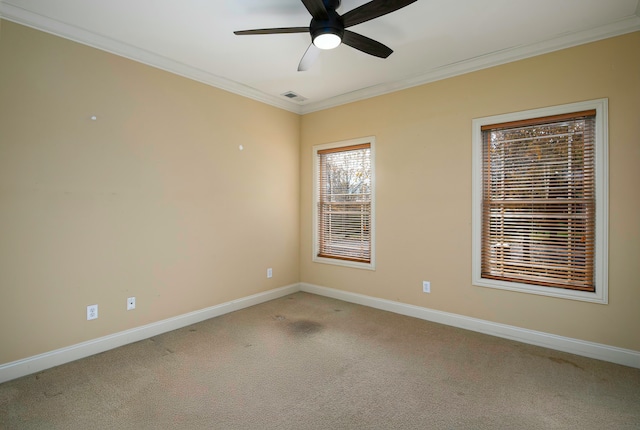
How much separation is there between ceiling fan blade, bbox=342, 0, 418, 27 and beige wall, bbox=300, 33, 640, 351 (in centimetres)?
182

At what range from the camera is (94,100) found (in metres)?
2.95

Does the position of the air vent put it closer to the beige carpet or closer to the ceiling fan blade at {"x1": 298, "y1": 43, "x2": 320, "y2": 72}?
the ceiling fan blade at {"x1": 298, "y1": 43, "x2": 320, "y2": 72}

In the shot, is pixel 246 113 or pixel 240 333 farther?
pixel 246 113

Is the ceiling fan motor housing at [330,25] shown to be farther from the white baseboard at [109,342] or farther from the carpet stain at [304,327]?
the white baseboard at [109,342]

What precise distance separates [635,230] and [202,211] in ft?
13.4

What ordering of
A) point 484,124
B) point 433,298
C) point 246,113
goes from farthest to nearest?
point 246,113 < point 433,298 < point 484,124

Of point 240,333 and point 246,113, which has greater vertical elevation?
point 246,113

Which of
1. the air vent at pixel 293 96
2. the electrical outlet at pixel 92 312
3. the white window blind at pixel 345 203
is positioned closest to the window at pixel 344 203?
the white window blind at pixel 345 203

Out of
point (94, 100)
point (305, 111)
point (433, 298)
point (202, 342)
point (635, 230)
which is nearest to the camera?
point (635, 230)

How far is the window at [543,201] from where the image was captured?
287cm

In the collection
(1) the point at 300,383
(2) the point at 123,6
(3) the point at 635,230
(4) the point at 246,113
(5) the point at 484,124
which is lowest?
(1) the point at 300,383

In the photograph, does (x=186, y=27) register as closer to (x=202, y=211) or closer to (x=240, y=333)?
(x=202, y=211)

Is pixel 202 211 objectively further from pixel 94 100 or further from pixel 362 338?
pixel 362 338

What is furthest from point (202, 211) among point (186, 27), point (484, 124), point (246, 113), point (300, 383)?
point (484, 124)
